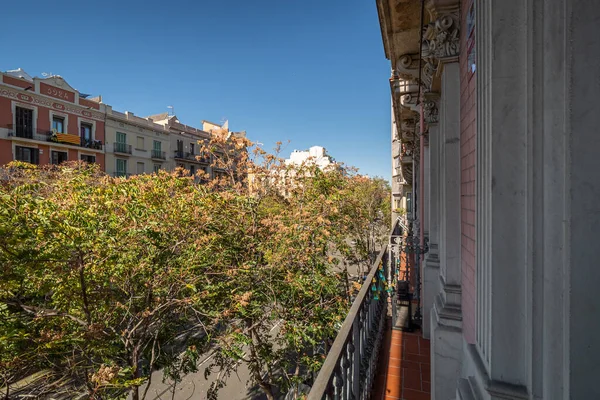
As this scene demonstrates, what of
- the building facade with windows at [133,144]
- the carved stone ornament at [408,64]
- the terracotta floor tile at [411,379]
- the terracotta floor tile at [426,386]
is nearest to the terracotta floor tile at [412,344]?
the terracotta floor tile at [411,379]

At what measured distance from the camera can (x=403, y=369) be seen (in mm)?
3686

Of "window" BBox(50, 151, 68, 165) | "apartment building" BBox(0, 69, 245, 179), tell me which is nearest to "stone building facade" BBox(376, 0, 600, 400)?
"apartment building" BBox(0, 69, 245, 179)

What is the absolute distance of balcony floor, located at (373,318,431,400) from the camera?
3.26m

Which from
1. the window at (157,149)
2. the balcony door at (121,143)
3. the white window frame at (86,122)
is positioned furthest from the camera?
the window at (157,149)

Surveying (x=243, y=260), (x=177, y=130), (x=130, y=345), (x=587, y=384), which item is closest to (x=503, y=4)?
(x=587, y=384)

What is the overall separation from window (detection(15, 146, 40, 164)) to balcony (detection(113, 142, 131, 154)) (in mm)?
5558

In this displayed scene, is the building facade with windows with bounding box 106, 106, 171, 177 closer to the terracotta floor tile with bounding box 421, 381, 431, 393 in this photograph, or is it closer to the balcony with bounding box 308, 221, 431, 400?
the balcony with bounding box 308, 221, 431, 400

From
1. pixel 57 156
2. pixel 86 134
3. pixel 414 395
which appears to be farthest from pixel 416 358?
pixel 86 134

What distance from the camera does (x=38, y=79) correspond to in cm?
2053

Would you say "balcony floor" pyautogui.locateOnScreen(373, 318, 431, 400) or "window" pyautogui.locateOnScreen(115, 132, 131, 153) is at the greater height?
"window" pyautogui.locateOnScreen(115, 132, 131, 153)

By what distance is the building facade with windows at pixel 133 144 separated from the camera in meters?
25.8

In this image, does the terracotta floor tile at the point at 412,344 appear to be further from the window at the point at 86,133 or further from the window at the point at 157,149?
the window at the point at 157,149

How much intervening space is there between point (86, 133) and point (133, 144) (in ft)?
12.7

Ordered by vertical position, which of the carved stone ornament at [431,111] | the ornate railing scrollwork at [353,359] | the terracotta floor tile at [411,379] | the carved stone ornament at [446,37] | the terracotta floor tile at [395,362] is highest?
the carved stone ornament at [446,37]
